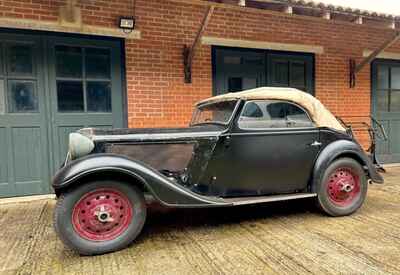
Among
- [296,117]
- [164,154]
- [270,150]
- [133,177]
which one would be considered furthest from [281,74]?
[133,177]

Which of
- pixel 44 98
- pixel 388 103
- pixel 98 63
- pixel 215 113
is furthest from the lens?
pixel 388 103

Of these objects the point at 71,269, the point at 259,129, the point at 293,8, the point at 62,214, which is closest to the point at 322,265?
Answer: the point at 259,129

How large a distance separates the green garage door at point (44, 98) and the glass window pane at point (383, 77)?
5932 millimetres

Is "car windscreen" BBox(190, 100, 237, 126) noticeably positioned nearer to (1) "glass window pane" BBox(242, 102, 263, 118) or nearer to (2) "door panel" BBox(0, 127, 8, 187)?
(1) "glass window pane" BBox(242, 102, 263, 118)

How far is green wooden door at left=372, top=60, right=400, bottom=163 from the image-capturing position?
7.25m

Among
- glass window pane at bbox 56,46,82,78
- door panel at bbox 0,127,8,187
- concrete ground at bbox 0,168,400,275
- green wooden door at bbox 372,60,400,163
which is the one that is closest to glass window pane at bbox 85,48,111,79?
glass window pane at bbox 56,46,82,78

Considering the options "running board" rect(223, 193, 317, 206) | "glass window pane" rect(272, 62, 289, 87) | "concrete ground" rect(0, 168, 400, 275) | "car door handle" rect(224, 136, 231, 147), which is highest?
"glass window pane" rect(272, 62, 289, 87)

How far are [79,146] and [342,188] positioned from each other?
2972mm

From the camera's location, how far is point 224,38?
5.83 m

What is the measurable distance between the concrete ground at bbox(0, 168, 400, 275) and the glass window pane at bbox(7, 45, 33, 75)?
2098 mm

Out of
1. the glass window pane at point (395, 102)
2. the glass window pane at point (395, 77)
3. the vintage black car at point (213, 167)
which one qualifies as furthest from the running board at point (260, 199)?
the glass window pane at point (395, 77)

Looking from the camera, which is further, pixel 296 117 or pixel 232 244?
pixel 296 117

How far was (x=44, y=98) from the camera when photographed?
4.82 meters

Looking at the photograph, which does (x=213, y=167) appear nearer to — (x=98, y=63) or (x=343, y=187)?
(x=343, y=187)
